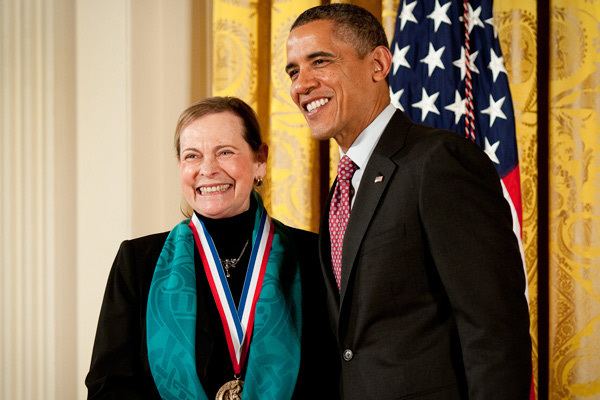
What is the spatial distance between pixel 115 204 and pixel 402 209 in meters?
2.02

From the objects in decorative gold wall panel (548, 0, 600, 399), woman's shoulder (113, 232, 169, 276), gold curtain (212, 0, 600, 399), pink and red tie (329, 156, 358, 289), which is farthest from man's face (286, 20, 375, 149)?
decorative gold wall panel (548, 0, 600, 399)

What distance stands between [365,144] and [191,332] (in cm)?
80

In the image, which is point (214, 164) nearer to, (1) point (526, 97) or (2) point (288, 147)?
(2) point (288, 147)

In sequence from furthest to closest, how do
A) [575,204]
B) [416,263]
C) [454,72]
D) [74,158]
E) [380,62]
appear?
[74,158], [575,204], [454,72], [380,62], [416,263]

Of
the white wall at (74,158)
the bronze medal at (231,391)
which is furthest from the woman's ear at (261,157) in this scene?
the white wall at (74,158)

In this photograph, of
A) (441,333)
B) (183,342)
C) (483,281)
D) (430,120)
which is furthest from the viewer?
(430,120)

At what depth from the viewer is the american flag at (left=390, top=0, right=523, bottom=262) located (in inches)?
122

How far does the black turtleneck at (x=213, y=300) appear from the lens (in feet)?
6.84

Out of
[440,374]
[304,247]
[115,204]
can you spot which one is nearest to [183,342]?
[304,247]

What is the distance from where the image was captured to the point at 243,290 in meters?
2.22

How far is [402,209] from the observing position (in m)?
1.83

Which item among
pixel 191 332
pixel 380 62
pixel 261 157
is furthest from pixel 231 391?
pixel 380 62

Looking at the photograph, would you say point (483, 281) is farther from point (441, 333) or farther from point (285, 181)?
point (285, 181)

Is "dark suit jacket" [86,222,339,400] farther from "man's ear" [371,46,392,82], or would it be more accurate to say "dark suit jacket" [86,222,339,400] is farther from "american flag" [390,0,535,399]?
"american flag" [390,0,535,399]
